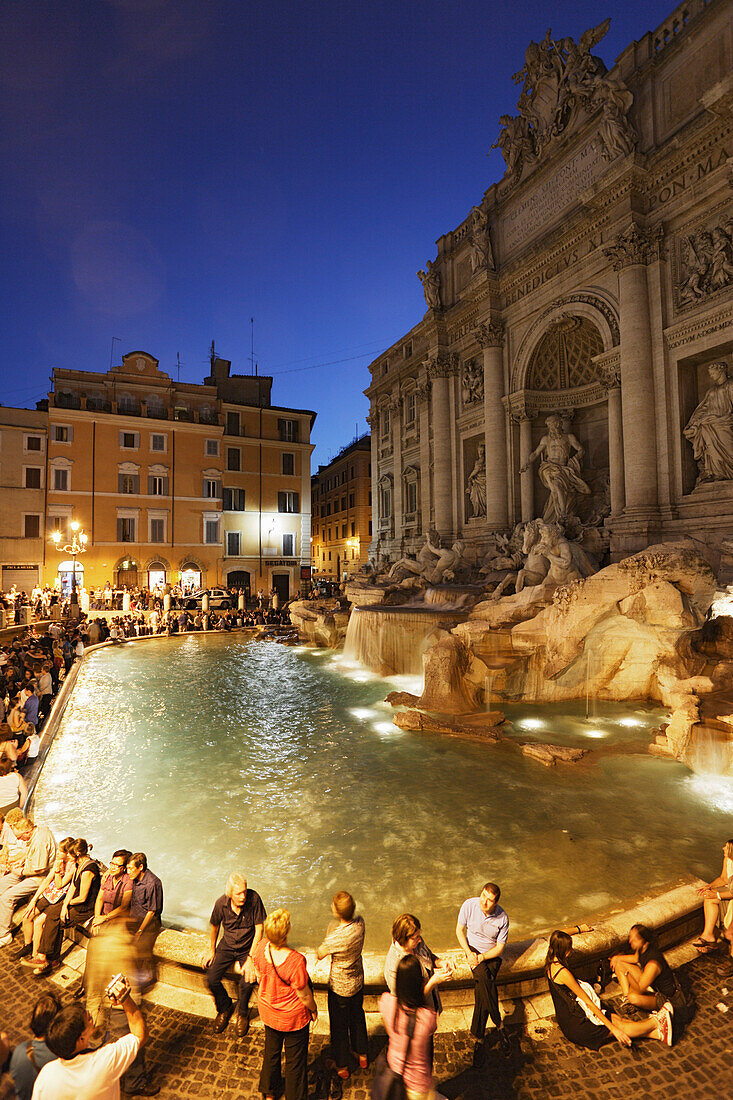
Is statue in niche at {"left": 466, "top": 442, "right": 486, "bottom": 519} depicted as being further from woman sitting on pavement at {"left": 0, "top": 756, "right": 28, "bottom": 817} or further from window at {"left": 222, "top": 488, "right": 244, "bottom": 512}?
window at {"left": 222, "top": 488, "right": 244, "bottom": 512}

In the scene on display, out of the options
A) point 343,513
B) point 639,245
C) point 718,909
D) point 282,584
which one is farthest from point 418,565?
point 343,513

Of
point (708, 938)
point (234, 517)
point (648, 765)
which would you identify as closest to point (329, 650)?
point (648, 765)

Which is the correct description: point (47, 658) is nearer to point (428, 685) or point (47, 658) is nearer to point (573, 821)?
point (428, 685)

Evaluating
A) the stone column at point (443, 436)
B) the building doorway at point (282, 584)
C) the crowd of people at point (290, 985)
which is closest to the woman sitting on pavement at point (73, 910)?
the crowd of people at point (290, 985)

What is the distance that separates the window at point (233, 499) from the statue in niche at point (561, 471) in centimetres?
2358

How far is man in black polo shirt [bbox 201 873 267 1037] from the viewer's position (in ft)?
10.4

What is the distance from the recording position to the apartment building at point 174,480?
31.5 m

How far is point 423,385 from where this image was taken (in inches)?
960

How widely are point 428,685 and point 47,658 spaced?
398 inches

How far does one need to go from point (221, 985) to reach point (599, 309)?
17770mm

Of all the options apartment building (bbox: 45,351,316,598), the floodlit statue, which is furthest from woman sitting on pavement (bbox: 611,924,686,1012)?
apartment building (bbox: 45,351,316,598)

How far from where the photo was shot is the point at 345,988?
111 inches

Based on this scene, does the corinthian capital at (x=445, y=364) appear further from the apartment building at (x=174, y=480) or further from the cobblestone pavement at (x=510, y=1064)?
the cobblestone pavement at (x=510, y=1064)

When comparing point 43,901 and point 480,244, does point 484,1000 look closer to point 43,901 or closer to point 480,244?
point 43,901
